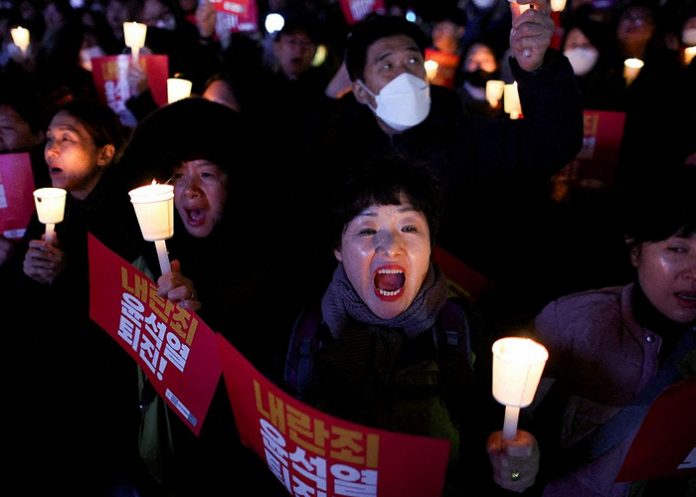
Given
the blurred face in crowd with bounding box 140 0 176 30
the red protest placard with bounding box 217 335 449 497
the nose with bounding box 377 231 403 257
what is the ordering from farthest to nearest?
the blurred face in crowd with bounding box 140 0 176 30 < the nose with bounding box 377 231 403 257 < the red protest placard with bounding box 217 335 449 497

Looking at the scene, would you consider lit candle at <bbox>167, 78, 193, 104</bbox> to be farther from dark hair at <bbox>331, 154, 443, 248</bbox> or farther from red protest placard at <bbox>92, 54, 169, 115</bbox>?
dark hair at <bbox>331, 154, 443, 248</bbox>

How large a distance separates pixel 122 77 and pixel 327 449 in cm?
427

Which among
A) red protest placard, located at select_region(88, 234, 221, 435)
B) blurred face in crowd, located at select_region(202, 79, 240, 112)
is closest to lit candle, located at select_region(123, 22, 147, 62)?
blurred face in crowd, located at select_region(202, 79, 240, 112)

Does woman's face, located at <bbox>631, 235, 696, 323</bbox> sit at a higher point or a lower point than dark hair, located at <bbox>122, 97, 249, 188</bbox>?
lower

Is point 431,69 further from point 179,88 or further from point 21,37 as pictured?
point 21,37

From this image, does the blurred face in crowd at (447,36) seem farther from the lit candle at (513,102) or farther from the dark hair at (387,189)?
the dark hair at (387,189)

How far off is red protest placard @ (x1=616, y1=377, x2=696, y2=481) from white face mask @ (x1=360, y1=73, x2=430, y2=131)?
228cm

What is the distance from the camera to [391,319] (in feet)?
7.09

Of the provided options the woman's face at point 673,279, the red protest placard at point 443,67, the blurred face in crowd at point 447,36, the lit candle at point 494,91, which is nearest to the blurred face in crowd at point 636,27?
the lit candle at point 494,91

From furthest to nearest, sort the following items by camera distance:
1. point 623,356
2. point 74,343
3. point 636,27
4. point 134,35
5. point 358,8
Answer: point 358,8 → point 636,27 → point 134,35 → point 74,343 → point 623,356

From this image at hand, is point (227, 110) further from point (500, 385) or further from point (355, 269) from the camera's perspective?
point (500, 385)

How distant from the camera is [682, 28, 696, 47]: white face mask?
16.7 ft

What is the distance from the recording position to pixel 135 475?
304cm

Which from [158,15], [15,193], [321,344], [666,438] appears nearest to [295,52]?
[158,15]
